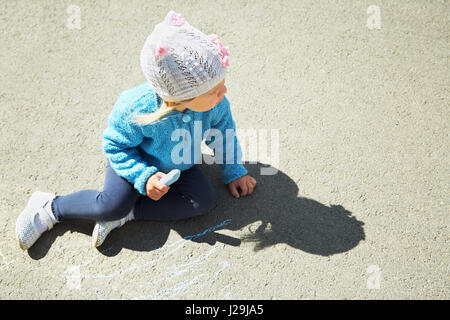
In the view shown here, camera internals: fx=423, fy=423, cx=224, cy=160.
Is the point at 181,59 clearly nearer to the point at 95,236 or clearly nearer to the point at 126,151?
the point at 126,151

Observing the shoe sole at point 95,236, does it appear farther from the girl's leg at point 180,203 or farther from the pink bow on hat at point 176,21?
the pink bow on hat at point 176,21

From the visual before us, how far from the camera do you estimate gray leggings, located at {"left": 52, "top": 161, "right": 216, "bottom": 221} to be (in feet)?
5.86

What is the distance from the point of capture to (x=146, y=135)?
1671 millimetres

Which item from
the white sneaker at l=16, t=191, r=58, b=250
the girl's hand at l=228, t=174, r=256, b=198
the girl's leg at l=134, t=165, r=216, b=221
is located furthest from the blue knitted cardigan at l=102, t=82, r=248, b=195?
the white sneaker at l=16, t=191, r=58, b=250

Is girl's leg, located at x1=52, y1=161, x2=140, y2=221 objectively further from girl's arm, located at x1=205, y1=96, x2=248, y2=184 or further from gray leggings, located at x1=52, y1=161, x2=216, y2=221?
girl's arm, located at x1=205, y1=96, x2=248, y2=184

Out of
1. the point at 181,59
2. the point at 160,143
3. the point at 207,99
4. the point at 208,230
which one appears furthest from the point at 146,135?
the point at 208,230

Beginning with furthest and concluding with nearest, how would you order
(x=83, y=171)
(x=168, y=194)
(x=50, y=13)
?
(x=50, y=13)
(x=83, y=171)
(x=168, y=194)

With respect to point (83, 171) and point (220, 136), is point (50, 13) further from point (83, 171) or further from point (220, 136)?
point (220, 136)

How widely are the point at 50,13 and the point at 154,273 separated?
177 cm

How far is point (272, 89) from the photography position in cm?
237

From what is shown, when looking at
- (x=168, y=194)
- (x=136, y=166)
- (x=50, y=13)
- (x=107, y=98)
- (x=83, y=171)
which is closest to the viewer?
(x=136, y=166)

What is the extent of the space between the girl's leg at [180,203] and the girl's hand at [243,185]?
0.43 feet

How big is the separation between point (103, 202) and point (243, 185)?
2.11 feet
